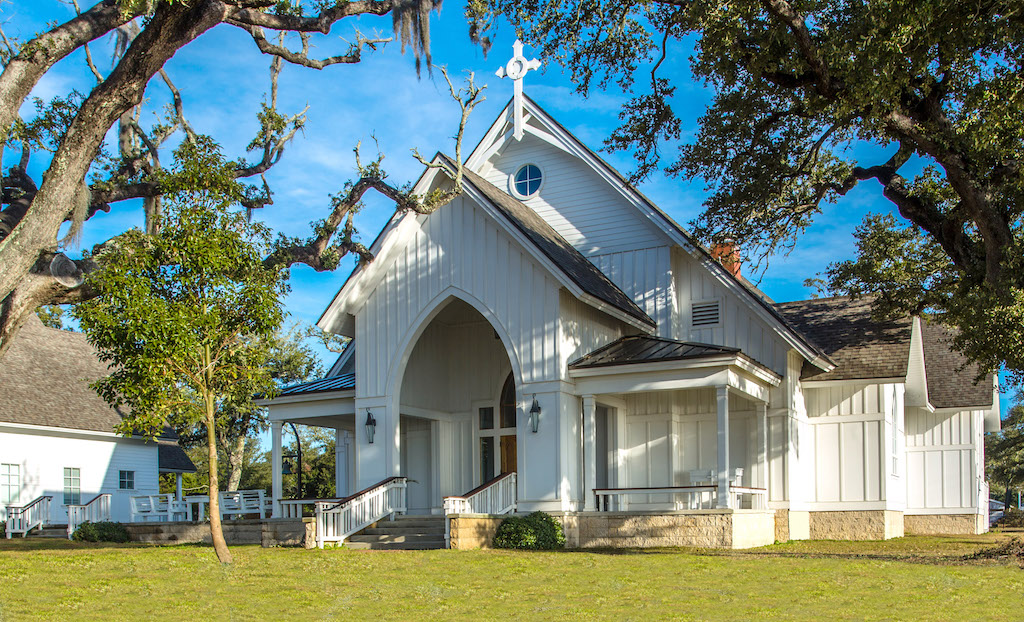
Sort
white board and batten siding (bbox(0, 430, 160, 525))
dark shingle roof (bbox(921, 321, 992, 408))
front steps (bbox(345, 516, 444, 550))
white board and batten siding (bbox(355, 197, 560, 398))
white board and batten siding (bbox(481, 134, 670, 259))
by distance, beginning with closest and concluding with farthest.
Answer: front steps (bbox(345, 516, 444, 550)) → white board and batten siding (bbox(355, 197, 560, 398)) → white board and batten siding (bbox(481, 134, 670, 259)) → dark shingle roof (bbox(921, 321, 992, 408)) → white board and batten siding (bbox(0, 430, 160, 525))

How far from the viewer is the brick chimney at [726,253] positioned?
67.2 ft

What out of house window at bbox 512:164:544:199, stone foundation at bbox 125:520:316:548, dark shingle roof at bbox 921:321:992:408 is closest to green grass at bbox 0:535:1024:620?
stone foundation at bbox 125:520:316:548

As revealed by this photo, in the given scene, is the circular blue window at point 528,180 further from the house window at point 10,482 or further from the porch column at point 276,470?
the house window at point 10,482

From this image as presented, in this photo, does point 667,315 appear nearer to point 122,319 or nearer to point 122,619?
point 122,319

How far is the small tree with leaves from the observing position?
13945 millimetres

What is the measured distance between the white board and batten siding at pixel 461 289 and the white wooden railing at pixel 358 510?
6.63 ft

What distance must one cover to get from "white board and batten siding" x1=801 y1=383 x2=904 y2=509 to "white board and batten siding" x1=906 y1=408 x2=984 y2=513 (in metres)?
4.58

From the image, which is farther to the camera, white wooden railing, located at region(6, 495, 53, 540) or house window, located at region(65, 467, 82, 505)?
house window, located at region(65, 467, 82, 505)

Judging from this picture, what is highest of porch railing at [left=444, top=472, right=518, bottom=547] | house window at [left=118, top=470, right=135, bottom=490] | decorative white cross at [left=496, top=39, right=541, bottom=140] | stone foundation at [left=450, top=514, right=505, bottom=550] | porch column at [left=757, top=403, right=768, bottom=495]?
decorative white cross at [left=496, top=39, right=541, bottom=140]

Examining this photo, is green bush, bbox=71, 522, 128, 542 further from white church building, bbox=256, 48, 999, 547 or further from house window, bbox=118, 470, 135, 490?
house window, bbox=118, 470, 135, 490

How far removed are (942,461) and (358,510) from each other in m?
16.5

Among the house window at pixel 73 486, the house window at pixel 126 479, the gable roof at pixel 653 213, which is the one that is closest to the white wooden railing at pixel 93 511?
the house window at pixel 73 486

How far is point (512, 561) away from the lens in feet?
45.4

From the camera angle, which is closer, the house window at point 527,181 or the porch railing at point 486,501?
the porch railing at point 486,501
